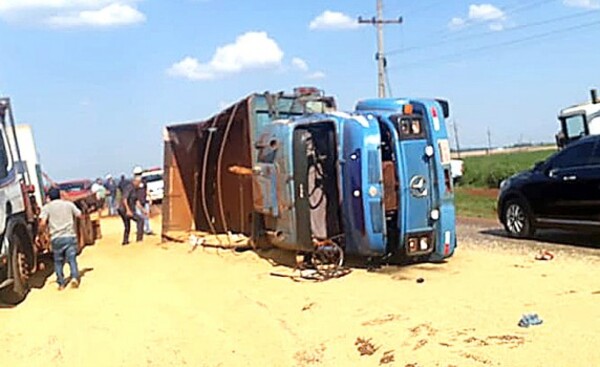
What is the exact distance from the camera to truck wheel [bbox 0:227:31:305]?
34.2 ft

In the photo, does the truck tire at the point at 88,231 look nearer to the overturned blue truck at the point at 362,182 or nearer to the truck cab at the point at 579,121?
the overturned blue truck at the point at 362,182

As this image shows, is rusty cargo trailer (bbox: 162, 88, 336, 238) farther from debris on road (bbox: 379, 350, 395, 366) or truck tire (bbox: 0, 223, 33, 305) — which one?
debris on road (bbox: 379, 350, 395, 366)

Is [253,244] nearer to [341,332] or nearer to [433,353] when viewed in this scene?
[341,332]

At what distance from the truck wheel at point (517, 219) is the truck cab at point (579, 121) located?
222 inches

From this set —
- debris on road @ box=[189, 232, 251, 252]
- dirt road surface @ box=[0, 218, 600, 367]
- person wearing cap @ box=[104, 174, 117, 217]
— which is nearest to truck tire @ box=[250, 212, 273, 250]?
debris on road @ box=[189, 232, 251, 252]

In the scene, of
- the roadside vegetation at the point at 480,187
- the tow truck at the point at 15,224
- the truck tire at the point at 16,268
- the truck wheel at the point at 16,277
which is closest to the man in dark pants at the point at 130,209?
the tow truck at the point at 15,224

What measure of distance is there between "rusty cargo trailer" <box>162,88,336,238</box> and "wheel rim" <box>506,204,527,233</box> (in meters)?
3.97

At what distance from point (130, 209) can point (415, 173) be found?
341 inches

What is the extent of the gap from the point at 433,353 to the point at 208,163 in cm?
1065

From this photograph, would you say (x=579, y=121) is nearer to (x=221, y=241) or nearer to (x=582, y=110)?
(x=582, y=110)

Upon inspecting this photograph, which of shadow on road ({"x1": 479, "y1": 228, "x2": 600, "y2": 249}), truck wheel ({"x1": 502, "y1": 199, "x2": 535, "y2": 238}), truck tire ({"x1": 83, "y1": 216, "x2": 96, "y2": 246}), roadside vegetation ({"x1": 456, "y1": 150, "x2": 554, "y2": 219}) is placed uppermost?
truck tire ({"x1": 83, "y1": 216, "x2": 96, "y2": 246})

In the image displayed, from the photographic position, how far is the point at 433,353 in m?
6.31

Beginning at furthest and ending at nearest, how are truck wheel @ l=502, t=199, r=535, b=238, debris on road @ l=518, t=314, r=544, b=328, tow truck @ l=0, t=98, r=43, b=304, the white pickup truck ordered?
truck wheel @ l=502, t=199, r=535, b=238 → the white pickup truck → tow truck @ l=0, t=98, r=43, b=304 → debris on road @ l=518, t=314, r=544, b=328

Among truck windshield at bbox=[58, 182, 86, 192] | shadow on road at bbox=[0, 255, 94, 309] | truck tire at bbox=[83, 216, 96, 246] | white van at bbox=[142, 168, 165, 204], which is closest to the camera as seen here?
shadow on road at bbox=[0, 255, 94, 309]
